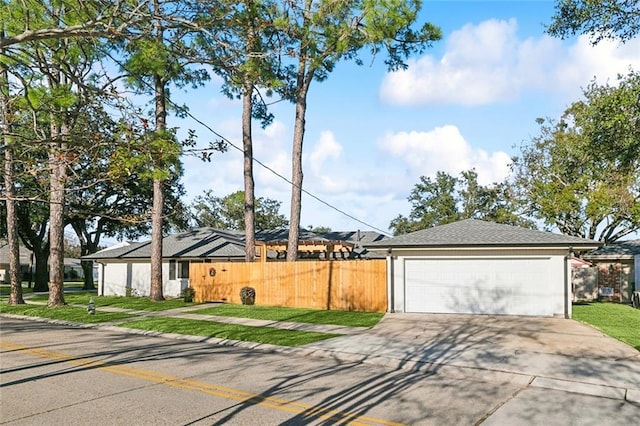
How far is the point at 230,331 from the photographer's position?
47.5 feet

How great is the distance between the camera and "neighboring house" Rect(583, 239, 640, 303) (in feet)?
93.5

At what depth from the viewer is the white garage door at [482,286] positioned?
1731 centimetres

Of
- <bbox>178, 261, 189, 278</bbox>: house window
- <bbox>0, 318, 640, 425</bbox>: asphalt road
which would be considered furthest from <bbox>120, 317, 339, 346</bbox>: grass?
<bbox>178, 261, 189, 278</bbox>: house window

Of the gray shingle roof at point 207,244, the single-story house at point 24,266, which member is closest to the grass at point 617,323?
the gray shingle roof at point 207,244

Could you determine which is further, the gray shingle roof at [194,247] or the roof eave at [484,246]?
the gray shingle roof at [194,247]

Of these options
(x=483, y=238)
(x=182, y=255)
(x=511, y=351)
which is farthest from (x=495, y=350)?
(x=182, y=255)

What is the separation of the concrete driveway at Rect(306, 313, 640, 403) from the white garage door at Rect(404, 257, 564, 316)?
56.7 inches

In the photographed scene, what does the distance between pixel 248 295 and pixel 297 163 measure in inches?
252

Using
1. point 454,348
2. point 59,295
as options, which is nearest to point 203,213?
point 59,295

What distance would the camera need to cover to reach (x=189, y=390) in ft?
25.4

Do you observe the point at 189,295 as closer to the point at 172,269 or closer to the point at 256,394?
the point at 172,269

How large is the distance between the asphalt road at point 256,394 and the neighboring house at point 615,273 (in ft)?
78.1

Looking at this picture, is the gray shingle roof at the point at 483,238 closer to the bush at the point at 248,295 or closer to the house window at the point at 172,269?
the bush at the point at 248,295

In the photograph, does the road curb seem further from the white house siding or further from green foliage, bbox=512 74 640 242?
green foliage, bbox=512 74 640 242
